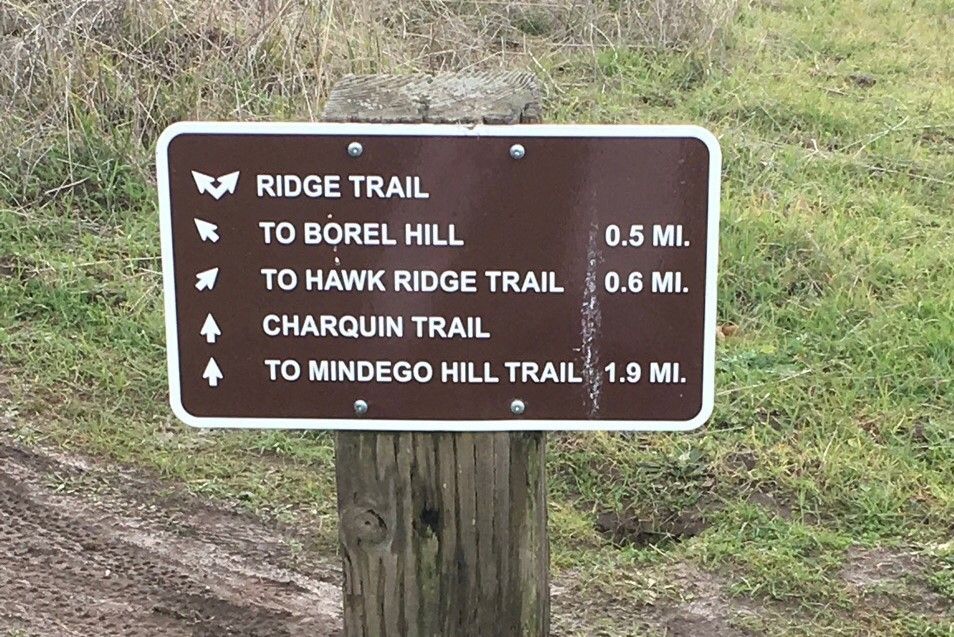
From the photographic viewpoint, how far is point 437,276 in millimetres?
1457

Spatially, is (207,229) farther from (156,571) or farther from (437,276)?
(156,571)

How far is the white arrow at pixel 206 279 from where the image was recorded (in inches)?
58.2

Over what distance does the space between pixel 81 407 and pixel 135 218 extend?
115 centimetres

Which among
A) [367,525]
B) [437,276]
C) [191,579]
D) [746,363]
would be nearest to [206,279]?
[437,276]

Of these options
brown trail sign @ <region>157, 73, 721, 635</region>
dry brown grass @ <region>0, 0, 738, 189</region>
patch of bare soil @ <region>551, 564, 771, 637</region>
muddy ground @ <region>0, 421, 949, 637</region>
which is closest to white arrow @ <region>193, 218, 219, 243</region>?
brown trail sign @ <region>157, 73, 721, 635</region>

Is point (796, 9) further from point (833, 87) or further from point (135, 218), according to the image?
point (135, 218)

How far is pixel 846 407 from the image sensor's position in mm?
3295

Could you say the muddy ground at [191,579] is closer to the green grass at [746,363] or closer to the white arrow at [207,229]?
the green grass at [746,363]

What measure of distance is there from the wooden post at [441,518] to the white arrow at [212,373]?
19 centimetres

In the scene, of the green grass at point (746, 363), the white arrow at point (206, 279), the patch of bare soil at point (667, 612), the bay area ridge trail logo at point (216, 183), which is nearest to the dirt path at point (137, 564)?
the green grass at point (746, 363)

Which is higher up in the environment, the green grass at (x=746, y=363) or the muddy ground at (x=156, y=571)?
the green grass at (x=746, y=363)

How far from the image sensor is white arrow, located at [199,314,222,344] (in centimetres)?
150

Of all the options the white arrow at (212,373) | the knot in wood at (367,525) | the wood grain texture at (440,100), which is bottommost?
the knot in wood at (367,525)

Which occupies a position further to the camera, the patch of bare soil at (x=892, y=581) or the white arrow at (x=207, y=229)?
the patch of bare soil at (x=892, y=581)
